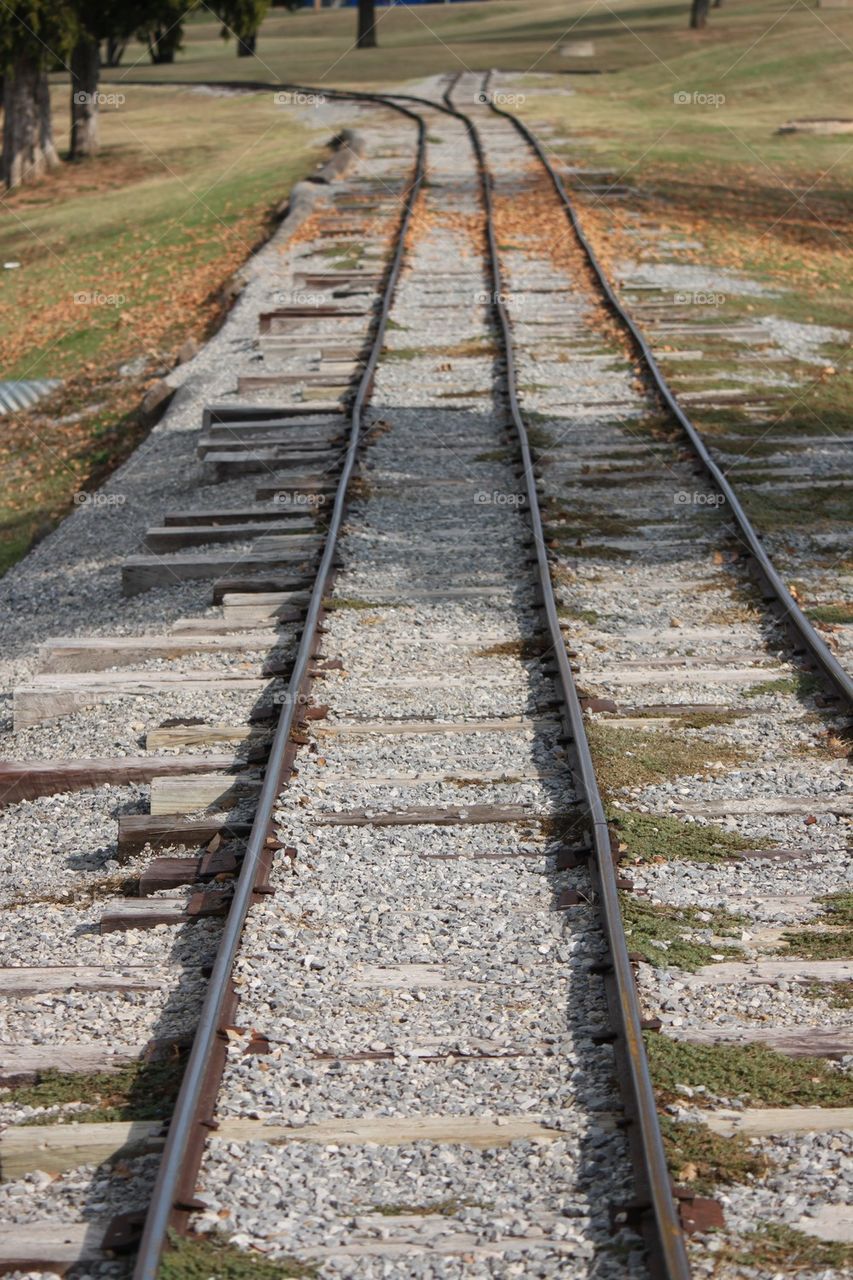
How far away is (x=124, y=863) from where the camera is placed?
7.33 metres

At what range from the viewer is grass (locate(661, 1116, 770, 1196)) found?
4965mm

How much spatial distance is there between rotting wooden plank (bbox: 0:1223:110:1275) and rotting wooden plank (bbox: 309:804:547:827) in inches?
110

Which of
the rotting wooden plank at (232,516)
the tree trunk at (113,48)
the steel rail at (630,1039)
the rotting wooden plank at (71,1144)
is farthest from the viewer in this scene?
the tree trunk at (113,48)

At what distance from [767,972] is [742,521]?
19.1ft

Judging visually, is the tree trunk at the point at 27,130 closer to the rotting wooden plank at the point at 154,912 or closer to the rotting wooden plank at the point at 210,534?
the rotting wooden plank at the point at 210,534

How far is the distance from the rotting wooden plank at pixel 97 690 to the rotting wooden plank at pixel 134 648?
470 mm

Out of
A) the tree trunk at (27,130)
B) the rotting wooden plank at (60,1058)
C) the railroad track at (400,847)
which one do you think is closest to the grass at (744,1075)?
the railroad track at (400,847)

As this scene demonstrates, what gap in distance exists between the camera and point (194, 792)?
7.69m

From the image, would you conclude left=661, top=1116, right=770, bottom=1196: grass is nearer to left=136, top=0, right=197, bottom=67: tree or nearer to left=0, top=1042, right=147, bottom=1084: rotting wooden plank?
left=0, top=1042, right=147, bottom=1084: rotting wooden plank

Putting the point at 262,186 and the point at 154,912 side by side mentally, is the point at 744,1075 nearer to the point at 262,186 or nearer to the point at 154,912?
the point at 154,912

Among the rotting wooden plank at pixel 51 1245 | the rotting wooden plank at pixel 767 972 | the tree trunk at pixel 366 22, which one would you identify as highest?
the tree trunk at pixel 366 22

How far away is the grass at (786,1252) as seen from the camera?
180 inches

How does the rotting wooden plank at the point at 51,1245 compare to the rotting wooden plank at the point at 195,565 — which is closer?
the rotting wooden plank at the point at 51,1245

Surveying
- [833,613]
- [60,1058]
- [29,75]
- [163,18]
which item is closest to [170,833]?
[60,1058]
